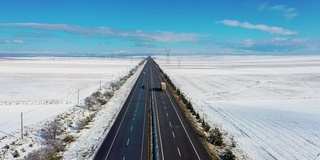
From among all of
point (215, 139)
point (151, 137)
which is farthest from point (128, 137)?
point (215, 139)

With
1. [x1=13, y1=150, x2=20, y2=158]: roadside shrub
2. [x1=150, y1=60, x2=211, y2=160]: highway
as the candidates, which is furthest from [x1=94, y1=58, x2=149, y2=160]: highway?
[x1=13, y1=150, x2=20, y2=158]: roadside shrub

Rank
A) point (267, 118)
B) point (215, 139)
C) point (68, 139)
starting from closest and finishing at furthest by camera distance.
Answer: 1. point (68, 139)
2. point (215, 139)
3. point (267, 118)

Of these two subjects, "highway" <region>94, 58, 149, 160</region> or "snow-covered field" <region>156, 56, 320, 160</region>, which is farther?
"snow-covered field" <region>156, 56, 320, 160</region>

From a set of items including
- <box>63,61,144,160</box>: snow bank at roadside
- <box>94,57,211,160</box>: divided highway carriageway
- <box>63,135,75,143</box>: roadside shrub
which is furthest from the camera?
<box>63,135,75,143</box>: roadside shrub

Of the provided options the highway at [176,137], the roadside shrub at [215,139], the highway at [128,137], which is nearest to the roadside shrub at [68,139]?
the highway at [128,137]

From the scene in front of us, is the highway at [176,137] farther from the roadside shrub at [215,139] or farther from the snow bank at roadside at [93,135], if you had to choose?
the snow bank at roadside at [93,135]

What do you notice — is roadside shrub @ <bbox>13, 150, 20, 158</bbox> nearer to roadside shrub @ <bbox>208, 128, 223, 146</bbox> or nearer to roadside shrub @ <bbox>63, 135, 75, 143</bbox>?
roadside shrub @ <bbox>63, 135, 75, 143</bbox>

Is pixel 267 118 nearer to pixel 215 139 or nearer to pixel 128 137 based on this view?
pixel 215 139

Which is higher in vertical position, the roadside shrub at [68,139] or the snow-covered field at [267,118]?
the snow-covered field at [267,118]
